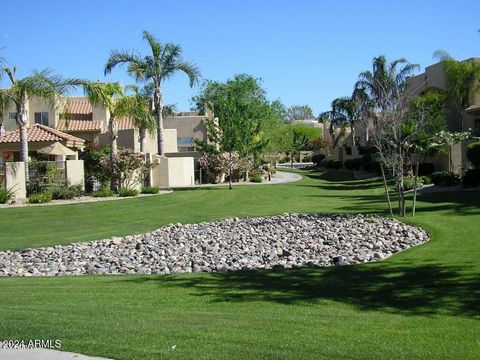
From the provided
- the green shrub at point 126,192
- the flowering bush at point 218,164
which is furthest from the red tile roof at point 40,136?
the flowering bush at point 218,164

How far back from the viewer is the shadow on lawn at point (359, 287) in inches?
340

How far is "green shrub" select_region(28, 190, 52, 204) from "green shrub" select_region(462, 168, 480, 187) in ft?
68.7

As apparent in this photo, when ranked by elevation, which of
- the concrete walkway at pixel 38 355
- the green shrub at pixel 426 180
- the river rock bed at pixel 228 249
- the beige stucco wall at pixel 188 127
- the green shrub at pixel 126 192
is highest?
the beige stucco wall at pixel 188 127

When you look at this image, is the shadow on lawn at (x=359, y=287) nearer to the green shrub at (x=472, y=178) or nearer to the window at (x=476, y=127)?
the green shrub at (x=472, y=178)

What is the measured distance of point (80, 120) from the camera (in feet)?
177

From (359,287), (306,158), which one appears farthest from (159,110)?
(306,158)

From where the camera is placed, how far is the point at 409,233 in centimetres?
1803

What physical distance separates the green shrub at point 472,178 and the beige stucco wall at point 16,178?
73.4ft

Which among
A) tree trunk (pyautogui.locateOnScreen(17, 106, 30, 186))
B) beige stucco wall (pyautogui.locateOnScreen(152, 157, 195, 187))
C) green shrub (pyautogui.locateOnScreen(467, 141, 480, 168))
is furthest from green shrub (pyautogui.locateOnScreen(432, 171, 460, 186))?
tree trunk (pyautogui.locateOnScreen(17, 106, 30, 186))

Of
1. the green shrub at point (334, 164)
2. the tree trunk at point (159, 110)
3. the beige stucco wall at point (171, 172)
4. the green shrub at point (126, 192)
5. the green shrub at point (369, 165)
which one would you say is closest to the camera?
the green shrub at point (126, 192)

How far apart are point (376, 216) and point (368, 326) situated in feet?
53.0

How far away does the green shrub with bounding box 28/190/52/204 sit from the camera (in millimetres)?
29366

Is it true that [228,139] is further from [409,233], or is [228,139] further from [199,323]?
[199,323]

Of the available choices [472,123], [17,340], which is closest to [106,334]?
[17,340]
